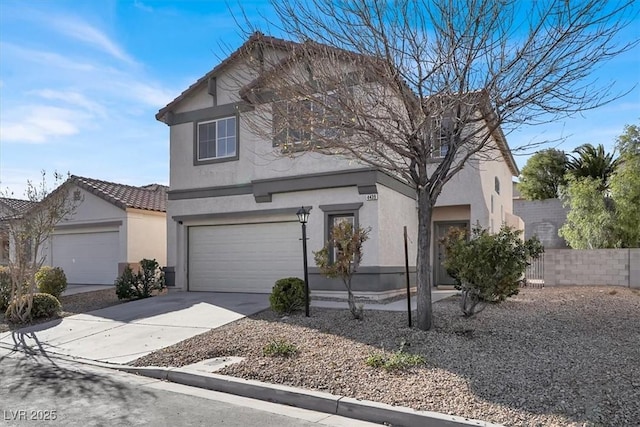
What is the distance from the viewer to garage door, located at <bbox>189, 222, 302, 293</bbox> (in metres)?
14.7

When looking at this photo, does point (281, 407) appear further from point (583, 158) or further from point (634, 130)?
point (583, 158)

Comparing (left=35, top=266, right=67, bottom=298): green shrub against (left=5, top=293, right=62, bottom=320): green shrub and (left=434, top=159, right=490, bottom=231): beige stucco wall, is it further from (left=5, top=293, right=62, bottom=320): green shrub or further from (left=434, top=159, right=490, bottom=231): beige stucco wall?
(left=434, top=159, right=490, bottom=231): beige stucco wall

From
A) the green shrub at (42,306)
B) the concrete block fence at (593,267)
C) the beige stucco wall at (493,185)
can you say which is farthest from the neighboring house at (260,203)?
the green shrub at (42,306)

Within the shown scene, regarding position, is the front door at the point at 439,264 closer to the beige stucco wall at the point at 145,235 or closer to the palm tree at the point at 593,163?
the beige stucco wall at the point at 145,235

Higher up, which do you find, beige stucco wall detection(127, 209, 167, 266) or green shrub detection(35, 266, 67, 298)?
beige stucco wall detection(127, 209, 167, 266)

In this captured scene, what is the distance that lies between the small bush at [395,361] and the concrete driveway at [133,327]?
413 centimetres

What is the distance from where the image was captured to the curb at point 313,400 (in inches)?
216

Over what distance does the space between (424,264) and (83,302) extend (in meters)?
11.0

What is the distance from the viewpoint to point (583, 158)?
32.1 m

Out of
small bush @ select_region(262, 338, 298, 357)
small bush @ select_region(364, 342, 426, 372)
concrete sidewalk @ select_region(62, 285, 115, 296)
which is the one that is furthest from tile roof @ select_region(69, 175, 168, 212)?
small bush @ select_region(364, 342, 426, 372)

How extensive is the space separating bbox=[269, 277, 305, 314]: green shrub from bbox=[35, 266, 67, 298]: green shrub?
7932 millimetres

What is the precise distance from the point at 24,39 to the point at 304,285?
25.2 feet

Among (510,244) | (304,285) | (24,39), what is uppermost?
(24,39)

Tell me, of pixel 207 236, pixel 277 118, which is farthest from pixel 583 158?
pixel 277 118
